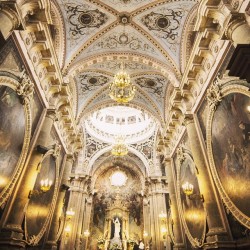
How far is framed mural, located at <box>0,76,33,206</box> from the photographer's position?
6.41m

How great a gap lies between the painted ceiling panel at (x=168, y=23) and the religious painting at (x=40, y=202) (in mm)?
7232

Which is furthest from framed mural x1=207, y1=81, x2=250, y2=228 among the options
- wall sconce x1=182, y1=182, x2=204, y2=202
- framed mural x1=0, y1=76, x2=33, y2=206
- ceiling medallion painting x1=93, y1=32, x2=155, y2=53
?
framed mural x1=0, y1=76, x2=33, y2=206

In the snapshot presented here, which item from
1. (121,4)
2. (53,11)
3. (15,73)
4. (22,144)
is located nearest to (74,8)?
(53,11)

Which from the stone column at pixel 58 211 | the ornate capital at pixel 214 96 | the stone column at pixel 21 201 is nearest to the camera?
the stone column at pixel 21 201

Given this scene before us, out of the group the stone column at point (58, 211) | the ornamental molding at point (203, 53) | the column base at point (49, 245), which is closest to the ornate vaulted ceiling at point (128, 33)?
the ornamental molding at point (203, 53)

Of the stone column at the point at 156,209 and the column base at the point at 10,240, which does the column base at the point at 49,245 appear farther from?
the stone column at the point at 156,209

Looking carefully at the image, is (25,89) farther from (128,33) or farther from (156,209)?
(156,209)

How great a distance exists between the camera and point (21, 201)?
725 centimetres

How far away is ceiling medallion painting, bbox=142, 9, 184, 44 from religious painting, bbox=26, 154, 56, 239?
7.42 m

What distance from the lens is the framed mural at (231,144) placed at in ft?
19.5

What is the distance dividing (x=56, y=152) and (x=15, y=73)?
4605mm

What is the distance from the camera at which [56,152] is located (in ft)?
35.0

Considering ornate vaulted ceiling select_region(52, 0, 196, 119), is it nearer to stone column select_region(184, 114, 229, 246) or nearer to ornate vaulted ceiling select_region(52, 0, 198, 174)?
ornate vaulted ceiling select_region(52, 0, 198, 174)

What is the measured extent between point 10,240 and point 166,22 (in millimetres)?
10046
